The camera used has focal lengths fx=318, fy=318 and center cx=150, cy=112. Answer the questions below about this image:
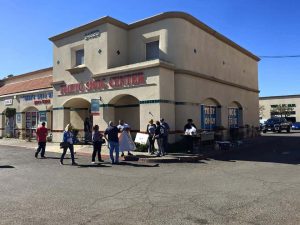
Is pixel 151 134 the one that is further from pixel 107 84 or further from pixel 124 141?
pixel 107 84

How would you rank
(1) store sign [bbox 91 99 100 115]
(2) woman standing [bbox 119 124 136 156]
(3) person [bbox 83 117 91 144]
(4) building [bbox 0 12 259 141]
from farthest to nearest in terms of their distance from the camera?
(3) person [bbox 83 117 91 144]
(1) store sign [bbox 91 99 100 115]
(4) building [bbox 0 12 259 141]
(2) woman standing [bbox 119 124 136 156]

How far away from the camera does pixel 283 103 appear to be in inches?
2672

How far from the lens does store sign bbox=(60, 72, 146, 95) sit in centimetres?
1739

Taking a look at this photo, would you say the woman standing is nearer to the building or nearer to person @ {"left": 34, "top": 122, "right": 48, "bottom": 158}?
→ the building

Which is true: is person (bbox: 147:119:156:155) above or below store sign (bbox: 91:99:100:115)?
below

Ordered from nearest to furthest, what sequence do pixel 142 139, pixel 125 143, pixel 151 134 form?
pixel 125 143, pixel 151 134, pixel 142 139

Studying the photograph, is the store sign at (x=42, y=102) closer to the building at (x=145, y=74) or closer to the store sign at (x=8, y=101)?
the building at (x=145, y=74)

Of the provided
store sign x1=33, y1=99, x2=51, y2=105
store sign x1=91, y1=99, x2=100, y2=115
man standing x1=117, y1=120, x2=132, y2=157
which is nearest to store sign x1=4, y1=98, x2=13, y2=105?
store sign x1=33, y1=99, x2=51, y2=105

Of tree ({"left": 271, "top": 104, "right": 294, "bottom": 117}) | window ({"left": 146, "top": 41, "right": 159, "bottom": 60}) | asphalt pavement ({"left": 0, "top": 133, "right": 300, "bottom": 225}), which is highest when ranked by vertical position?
window ({"left": 146, "top": 41, "right": 159, "bottom": 60})

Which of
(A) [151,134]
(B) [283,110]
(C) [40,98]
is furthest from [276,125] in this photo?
(B) [283,110]

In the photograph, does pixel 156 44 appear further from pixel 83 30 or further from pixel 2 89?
pixel 2 89

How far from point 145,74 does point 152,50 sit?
2835 millimetres

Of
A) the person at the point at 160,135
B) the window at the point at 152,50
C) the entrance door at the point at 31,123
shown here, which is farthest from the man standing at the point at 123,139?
the entrance door at the point at 31,123

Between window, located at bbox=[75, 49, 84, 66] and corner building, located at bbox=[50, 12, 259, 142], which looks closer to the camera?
corner building, located at bbox=[50, 12, 259, 142]
